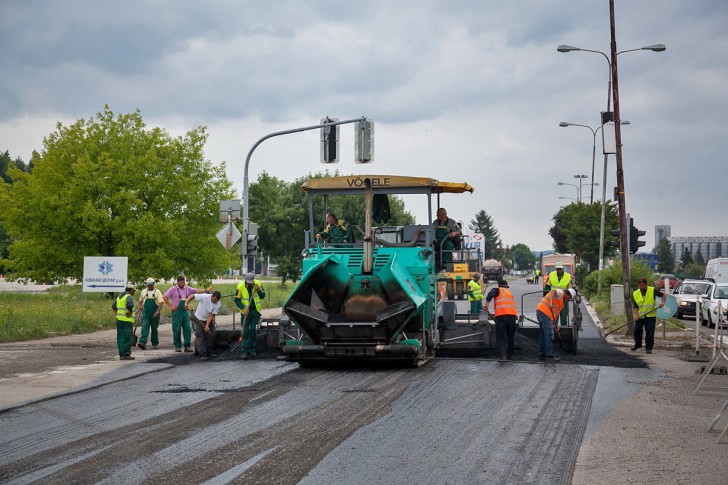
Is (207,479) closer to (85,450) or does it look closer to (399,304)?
(85,450)

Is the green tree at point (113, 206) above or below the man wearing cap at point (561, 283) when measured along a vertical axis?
above

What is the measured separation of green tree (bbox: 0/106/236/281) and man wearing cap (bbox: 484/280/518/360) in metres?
24.9

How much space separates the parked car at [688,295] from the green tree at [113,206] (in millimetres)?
19873

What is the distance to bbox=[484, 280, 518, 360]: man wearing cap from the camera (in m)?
15.6

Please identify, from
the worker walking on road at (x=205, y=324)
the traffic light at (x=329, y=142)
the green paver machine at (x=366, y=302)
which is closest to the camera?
the green paver machine at (x=366, y=302)

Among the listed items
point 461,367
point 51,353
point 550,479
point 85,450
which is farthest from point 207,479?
point 51,353

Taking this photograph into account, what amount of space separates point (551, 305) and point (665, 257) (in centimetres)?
13230

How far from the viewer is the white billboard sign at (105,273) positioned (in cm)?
2528

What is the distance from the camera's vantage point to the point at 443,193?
15891 mm

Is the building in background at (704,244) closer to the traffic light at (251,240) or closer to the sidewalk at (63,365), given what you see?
the traffic light at (251,240)

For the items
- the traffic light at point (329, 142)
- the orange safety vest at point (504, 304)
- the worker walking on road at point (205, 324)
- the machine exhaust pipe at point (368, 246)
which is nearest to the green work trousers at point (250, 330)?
the worker walking on road at point (205, 324)

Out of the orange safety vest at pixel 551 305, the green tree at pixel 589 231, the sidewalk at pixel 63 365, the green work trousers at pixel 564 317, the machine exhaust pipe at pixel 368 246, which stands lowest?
the sidewalk at pixel 63 365

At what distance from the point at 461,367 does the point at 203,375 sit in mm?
4106

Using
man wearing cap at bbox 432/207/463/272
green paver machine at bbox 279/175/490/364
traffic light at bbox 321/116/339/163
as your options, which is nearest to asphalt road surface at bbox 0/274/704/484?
green paver machine at bbox 279/175/490/364
